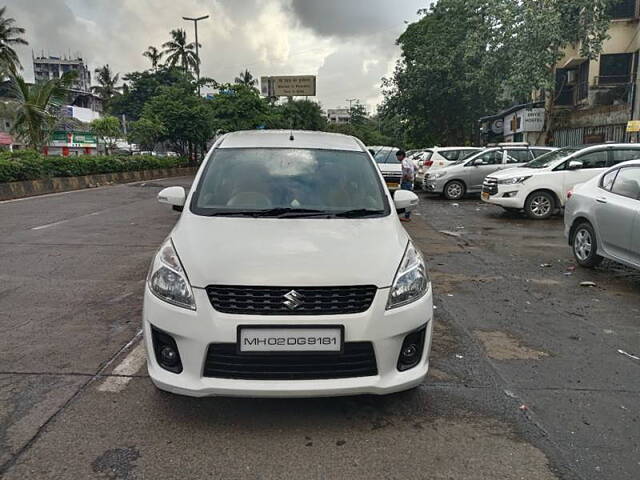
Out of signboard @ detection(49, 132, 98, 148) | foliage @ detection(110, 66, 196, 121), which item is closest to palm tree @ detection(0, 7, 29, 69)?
signboard @ detection(49, 132, 98, 148)

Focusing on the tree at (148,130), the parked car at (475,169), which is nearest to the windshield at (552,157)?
the parked car at (475,169)

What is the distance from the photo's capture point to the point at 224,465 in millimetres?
2684

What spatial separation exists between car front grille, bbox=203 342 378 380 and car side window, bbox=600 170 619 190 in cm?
530

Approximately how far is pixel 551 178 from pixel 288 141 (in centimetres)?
953

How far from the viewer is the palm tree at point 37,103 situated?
21.6 m

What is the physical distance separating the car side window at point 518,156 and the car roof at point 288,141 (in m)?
13.1

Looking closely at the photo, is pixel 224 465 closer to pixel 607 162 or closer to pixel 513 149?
pixel 607 162

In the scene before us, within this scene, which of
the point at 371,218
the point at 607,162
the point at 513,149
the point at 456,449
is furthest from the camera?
the point at 513,149

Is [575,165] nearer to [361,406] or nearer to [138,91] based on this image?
[361,406]

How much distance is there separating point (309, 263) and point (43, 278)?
192 inches

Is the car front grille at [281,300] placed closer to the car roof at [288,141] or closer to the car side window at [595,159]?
the car roof at [288,141]

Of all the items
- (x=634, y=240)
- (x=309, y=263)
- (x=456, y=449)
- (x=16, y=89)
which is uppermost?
(x=16, y=89)

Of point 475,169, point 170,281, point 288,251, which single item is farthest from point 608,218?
point 475,169

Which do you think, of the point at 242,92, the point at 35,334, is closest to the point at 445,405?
the point at 35,334
